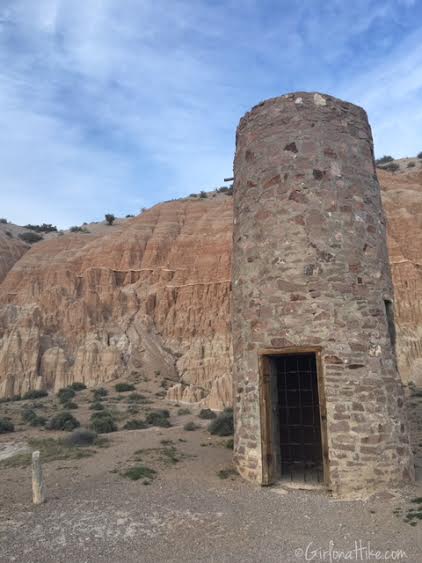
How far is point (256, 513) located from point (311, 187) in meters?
5.78

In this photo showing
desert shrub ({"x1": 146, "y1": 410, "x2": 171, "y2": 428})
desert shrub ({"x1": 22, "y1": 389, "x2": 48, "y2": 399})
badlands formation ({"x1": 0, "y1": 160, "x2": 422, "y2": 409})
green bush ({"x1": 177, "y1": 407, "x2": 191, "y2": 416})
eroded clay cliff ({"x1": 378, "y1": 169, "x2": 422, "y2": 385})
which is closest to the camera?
desert shrub ({"x1": 146, "y1": 410, "x2": 171, "y2": 428})

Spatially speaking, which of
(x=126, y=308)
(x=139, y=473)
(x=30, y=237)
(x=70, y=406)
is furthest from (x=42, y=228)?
(x=139, y=473)

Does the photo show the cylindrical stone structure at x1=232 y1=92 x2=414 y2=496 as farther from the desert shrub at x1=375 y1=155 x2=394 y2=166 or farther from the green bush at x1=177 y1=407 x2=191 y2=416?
the desert shrub at x1=375 y1=155 x2=394 y2=166

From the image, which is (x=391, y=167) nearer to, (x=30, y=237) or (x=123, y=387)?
(x=123, y=387)

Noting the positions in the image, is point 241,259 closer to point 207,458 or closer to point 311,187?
point 311,187

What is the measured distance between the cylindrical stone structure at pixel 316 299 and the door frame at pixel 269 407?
19mm

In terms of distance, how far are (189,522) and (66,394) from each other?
20.6 meters

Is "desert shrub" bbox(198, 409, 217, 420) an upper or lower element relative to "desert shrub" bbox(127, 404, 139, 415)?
lower

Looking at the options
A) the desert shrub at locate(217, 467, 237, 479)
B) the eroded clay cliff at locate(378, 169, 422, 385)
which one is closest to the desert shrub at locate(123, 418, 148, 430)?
the desert shrub at locate(217, 467, 237, 479)

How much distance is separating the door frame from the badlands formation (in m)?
16.5

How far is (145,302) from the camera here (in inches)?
1320

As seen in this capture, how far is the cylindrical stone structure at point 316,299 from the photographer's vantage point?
757cm

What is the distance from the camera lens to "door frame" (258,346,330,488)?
25.0 feet

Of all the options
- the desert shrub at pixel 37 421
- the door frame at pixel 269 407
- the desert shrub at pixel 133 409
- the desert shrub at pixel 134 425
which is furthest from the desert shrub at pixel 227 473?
the desert shrub at pixel 133 409
